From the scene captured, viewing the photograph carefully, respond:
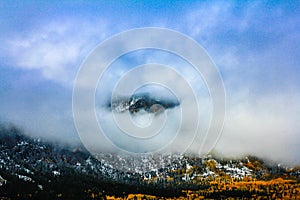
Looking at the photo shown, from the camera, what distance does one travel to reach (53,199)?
190 m

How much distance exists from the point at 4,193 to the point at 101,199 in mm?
50033

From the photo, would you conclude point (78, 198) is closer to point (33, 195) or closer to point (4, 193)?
point (33, 195)

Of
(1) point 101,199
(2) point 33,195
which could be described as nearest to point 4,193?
(2) point 33,195

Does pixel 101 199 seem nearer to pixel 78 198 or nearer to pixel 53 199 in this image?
pixel 78 198

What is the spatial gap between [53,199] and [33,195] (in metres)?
11.4

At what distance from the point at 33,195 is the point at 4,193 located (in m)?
14.4

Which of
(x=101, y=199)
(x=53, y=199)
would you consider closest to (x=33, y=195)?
(x=53, y=199)

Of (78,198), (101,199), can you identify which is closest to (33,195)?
(78,198)

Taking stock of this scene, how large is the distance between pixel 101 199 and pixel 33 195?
35.6m

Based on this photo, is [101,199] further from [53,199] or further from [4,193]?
[4,193]

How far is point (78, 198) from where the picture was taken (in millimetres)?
197875

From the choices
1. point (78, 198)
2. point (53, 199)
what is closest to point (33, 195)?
point (53, 199)

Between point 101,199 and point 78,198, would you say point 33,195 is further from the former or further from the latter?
point 101,199

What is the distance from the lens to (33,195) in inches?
7589
